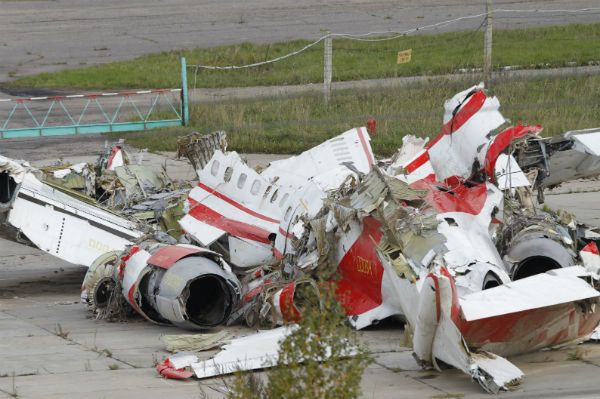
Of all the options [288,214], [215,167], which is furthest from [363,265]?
[215,167]

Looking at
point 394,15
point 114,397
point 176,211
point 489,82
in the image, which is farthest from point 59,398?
point 394,15

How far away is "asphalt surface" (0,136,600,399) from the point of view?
1230cm

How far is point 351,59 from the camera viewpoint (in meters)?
42.3

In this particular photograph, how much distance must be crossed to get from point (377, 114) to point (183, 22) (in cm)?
2316

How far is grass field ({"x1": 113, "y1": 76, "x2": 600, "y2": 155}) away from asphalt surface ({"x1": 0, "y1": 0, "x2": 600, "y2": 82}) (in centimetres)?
1333

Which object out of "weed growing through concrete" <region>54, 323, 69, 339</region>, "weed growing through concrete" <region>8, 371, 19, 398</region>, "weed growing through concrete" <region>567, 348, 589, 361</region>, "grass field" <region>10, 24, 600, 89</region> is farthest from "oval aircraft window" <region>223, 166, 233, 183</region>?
"grass field" <region>10, 24, 600, 89</region>

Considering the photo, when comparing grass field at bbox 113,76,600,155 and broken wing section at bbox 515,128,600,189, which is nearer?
broken wing section at bbox 515,128,600,189

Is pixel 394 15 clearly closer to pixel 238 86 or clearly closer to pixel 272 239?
pixel 238 86

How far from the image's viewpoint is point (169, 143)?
108 ft

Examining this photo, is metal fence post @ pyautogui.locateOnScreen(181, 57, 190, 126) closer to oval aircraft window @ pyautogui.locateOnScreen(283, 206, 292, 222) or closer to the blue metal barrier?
the blue metal barrier

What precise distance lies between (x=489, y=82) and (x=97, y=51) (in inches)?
797

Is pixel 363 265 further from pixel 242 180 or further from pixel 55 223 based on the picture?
pixel 55 223

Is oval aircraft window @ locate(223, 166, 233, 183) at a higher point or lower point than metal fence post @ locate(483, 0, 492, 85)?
lower

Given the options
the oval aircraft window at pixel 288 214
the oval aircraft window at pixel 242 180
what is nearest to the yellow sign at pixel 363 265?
the oval aircraft window at pixel 288 214
